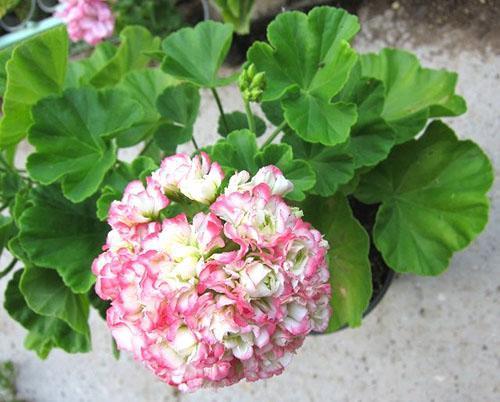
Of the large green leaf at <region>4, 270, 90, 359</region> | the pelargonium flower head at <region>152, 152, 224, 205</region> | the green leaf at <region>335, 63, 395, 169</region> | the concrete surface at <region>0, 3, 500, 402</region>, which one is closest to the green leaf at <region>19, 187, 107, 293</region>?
the large green leaf at <region>4, 270, 90, 359</region>

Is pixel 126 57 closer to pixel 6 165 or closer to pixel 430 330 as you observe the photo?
pixel 6 165

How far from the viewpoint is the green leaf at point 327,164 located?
867mm

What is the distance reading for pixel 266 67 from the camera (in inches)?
33.7

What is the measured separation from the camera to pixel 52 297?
0.96 m

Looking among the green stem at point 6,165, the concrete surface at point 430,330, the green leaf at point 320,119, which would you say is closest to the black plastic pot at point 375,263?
the concrete surface at point 430,330

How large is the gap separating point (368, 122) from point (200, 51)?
0.25 m

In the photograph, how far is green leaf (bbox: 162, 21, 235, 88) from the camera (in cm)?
90

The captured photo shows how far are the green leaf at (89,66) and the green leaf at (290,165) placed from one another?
0.38 m

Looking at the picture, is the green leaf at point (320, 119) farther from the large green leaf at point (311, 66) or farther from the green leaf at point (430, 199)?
the green leaf at point (430, 199)

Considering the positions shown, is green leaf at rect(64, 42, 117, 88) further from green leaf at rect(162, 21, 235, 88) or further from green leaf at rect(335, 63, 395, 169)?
green leaf at rect(335, 63, 395, 169)

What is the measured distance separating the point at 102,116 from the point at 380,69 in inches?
16.3

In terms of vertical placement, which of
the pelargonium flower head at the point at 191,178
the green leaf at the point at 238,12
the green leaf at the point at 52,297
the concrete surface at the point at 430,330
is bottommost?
the concrete surface at the point at 430,330

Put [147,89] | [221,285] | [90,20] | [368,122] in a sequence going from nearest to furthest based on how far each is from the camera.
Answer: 1. [221,285]
2. [368,122]
3. [147,89]
4. [90,20]

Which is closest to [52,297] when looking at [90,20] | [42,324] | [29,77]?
[42,324]
